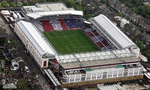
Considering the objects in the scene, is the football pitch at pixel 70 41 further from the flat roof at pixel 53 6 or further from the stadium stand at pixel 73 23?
the flat roof at pixel 53 6

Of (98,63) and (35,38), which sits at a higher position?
(35,38)

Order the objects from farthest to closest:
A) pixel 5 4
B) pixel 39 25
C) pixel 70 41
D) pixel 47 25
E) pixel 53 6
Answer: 1. pixel 5 4
2. pixel 53 6
3. pixel 47 25
4. pixel 39 25
5. pixel 70 41

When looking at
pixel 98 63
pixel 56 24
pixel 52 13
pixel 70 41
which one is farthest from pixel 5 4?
pixel 98 63

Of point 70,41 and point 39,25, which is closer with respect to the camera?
point 70,41

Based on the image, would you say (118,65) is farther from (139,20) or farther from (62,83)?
(139,20)

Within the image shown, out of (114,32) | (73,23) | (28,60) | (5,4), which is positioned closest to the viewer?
(28,60)

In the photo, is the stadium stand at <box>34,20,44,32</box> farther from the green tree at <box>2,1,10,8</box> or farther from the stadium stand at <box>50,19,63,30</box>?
the green tree at <box>2,1,10,8</box>

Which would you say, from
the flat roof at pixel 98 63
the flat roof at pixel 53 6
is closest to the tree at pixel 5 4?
the flat roof at pixel 53 6

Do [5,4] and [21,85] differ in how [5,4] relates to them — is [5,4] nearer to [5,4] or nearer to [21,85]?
[5,4]

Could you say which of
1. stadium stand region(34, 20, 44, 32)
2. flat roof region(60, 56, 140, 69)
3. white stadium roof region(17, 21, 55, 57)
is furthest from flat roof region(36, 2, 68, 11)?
flat roof region(60, 56, 140, 69)
